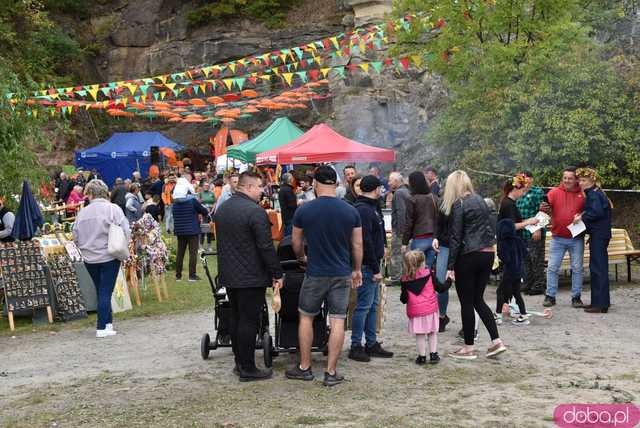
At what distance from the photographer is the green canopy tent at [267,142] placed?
803 inches

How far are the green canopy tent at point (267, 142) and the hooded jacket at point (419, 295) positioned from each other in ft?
43.0

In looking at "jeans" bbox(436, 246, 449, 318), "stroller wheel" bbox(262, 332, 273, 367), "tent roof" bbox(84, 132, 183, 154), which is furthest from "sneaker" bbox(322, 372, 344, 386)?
"tent roof" bbox(84, 132, 183, 154)

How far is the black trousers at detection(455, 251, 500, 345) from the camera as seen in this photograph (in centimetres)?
730

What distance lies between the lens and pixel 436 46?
728 inches

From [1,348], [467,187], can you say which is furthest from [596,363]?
[1,348]

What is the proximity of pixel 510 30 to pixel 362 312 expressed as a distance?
38.6 ft

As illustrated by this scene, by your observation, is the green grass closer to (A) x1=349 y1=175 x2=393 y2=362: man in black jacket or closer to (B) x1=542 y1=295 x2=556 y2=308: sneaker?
(A) x1=349 y1=175 x2=393 y2=362: man in black jacket

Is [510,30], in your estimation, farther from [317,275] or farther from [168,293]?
[317,275]

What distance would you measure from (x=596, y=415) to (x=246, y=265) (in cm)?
280

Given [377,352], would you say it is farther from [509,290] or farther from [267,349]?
[509,290]

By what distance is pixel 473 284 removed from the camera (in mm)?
7340

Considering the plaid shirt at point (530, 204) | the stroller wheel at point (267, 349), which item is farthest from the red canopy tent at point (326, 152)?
the stroller wheel at point (267, 349)

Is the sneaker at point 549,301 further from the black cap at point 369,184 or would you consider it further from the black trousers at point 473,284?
the black cap at point 369,184

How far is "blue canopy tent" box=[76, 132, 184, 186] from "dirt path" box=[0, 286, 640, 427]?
20.5 meters
